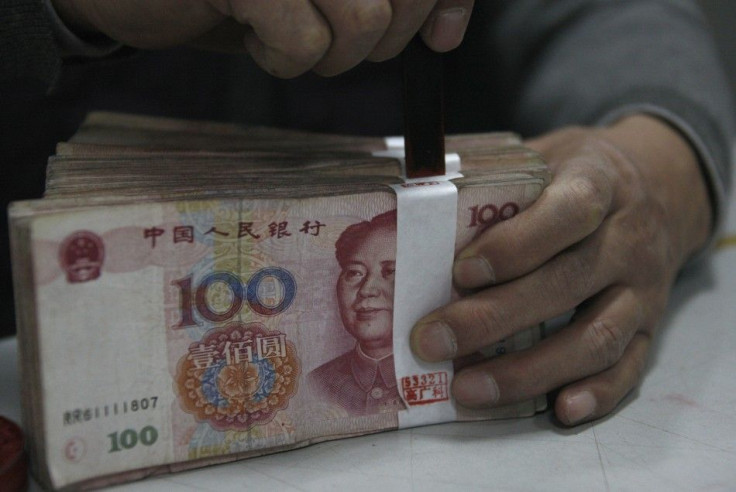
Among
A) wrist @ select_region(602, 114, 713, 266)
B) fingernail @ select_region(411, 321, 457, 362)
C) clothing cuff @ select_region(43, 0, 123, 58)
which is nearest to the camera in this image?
fingernail @ select_region(411, 321, 457, 362)

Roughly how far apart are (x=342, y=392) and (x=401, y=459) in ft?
0.27

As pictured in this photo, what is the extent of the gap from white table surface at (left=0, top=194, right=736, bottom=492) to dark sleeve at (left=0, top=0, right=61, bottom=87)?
33 cm

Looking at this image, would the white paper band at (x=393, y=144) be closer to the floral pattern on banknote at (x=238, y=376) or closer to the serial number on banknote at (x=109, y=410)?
the floral pattern on banknote at (x=238, y=376)

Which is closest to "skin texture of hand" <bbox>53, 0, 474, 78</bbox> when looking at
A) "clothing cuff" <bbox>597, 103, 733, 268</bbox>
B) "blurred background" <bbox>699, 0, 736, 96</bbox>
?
"clothing cuff" <bbox>597, 103, 733, 268</bbox>

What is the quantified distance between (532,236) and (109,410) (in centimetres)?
40

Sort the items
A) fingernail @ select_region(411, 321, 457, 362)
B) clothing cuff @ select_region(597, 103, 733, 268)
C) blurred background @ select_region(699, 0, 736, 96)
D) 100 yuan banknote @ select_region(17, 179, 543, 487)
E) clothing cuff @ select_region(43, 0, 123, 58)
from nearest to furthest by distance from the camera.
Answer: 100 yuan banknote @ select_region(17, 179, 543, 487), fingernail @ select_region(411, 321, 457, 362), clothing cuff @ select_region(43, 0, 123, 58), clothing cuff @ select_region(597, 103, 733, 268), blurred background @ select_region(699, 0, 736, 96)

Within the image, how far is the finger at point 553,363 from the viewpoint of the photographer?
2.18ft

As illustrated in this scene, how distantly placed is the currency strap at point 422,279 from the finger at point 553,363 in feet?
0.08

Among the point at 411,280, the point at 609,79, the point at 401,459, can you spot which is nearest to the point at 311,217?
the point at 411,280

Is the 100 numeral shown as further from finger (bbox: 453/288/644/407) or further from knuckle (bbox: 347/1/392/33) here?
knuckle (bbox: 347/1/392/33)

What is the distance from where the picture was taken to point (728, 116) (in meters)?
1.10

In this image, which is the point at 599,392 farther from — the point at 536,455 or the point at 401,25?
the point at 401,25

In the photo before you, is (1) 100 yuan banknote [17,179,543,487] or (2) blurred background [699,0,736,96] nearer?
(1) 100 yuan banknote [17,179,543,487]

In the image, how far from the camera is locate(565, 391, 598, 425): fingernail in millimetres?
664
